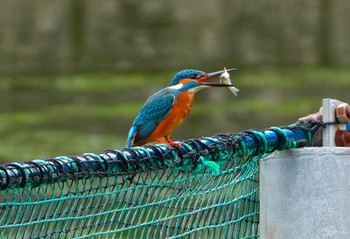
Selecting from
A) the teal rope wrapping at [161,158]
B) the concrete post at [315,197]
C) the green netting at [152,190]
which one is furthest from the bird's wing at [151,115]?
the concrete post at [315,197]

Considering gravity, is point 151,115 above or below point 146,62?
below

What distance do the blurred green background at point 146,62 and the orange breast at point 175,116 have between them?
4.35 ft

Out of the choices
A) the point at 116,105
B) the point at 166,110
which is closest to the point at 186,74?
the point at 166,110

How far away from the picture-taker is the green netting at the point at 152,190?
265 centimetres

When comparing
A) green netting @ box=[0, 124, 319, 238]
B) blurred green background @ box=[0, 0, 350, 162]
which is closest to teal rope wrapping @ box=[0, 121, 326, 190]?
green netting @ box=[0, 124, 319, 238]

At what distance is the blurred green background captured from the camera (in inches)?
239

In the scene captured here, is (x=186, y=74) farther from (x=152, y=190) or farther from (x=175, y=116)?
(x=152, y=190)

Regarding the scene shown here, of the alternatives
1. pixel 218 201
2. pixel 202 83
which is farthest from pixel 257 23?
pixel 218 201

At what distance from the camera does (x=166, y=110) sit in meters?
4.66

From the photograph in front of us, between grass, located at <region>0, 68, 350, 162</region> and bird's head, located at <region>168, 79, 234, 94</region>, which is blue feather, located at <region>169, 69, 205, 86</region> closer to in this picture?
bird's head, located at <region>168, 79, 234, 94</region>

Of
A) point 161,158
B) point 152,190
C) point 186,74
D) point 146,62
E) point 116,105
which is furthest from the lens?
point 116,105

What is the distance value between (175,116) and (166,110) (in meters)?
0.04

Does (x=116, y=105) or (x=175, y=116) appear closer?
(x=175, y=116)

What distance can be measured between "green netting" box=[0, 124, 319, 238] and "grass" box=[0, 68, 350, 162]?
9.00ft
